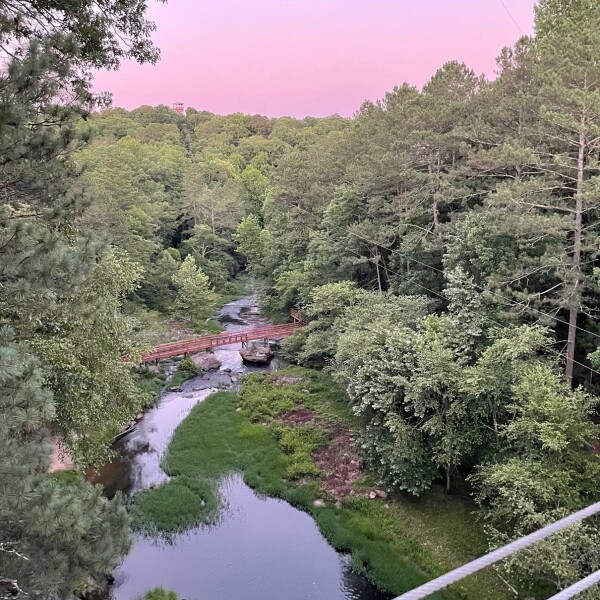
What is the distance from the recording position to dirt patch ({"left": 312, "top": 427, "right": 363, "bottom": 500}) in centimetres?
1375

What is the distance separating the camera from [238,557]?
38.1 feet

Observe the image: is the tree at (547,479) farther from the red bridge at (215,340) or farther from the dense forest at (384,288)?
the red bridge at (215,340)

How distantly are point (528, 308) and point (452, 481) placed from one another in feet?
16.8

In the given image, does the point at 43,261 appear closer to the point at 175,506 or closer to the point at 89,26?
the point at 89,26

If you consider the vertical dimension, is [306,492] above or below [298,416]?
below

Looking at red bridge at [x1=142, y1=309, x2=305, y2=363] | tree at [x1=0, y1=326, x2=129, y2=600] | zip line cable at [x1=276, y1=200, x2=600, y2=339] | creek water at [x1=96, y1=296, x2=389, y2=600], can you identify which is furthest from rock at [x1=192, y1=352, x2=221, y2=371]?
tree at [x1=0, y1=326, x2=129, y2=600]

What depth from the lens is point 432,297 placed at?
753 inches

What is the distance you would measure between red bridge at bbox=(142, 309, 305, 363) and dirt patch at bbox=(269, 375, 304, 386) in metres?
4.17

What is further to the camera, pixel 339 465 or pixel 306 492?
pixel 339 465

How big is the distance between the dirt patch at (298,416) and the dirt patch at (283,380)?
2.47m

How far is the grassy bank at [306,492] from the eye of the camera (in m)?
11.0

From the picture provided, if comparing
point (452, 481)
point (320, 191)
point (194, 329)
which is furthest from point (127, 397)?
point (320, 191)

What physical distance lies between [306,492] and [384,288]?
1292cm

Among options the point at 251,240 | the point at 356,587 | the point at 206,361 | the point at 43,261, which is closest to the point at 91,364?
the point at 43,261
